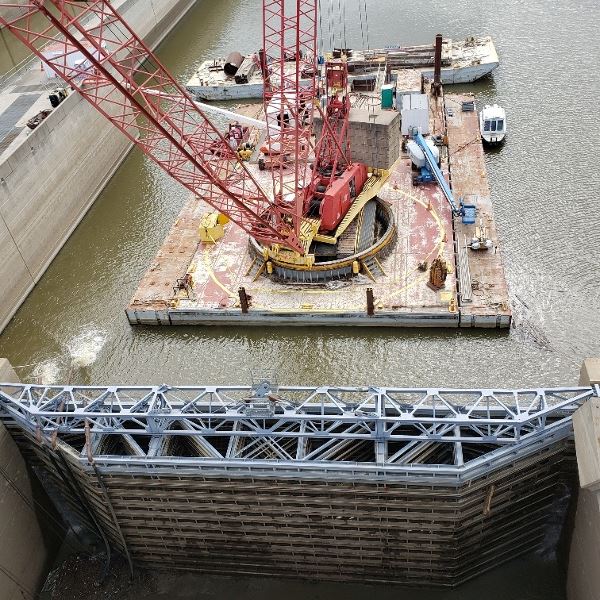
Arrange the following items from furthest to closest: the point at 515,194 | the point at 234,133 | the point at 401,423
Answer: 1. the point at 234,133
2. the point at 515,194
3. the point at 401,423

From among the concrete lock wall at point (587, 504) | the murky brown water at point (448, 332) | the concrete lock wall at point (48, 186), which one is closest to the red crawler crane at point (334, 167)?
the murky brown water at point (448, 332)

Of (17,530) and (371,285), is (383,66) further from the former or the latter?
(17,530)

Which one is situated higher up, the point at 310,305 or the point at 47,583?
the point at 310,305

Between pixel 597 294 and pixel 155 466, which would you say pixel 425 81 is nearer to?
pixel 597 294

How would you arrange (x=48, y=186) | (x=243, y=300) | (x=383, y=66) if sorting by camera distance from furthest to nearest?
(x=383, y=66) → (x=48, y=186) → (x=243, y=300)

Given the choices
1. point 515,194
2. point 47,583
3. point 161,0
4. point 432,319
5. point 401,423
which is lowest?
point 47,583

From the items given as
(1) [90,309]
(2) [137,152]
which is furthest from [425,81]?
(1) [90,309]

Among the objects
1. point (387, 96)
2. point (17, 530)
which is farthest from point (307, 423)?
point (387, 96)

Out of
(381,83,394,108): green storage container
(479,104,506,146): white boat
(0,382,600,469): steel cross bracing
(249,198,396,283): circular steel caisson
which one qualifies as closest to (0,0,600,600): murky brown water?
(479,104,506,146): white boat
